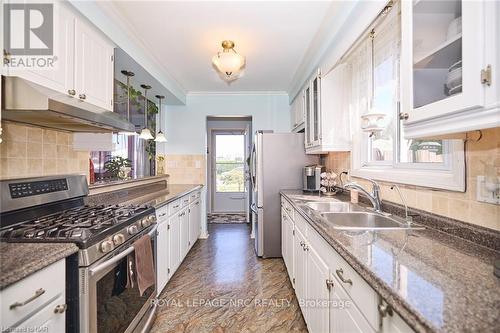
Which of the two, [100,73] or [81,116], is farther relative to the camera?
[100,73]

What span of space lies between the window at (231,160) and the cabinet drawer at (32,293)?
527cm

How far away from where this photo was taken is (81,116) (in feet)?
4.62

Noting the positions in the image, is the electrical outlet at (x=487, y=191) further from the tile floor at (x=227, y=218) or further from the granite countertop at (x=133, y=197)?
the tile floor at (x=227, y=218)

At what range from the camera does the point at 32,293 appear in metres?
0.89

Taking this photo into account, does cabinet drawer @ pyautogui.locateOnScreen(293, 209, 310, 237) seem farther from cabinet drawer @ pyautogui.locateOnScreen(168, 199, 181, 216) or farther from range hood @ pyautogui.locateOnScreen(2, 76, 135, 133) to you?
range hood @ pyautogui.locateOnScreen(2, 76, 135, 133)

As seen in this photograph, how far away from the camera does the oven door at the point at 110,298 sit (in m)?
1.14

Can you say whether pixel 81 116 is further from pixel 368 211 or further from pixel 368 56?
pixel 368 56

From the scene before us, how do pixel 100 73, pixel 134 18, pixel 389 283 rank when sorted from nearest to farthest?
pixel 389 283 < pixel 100 73 < pixel 134 18

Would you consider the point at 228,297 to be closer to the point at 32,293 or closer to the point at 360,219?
the point at 360,219

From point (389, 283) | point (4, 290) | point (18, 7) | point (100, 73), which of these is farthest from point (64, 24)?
point (389, 283)

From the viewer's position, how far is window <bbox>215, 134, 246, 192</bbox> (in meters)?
6.29

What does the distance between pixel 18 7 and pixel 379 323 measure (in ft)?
7.32
